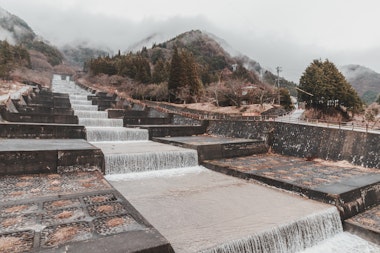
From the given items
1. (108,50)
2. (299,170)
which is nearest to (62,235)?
(299,170)

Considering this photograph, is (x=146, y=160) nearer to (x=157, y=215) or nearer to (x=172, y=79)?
(x=157, y=215)

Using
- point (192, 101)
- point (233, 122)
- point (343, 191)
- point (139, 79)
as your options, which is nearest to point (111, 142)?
point (233, 122)

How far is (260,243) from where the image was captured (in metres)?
5.13

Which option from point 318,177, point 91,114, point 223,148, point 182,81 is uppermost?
point 182,81

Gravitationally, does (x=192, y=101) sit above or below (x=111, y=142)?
above

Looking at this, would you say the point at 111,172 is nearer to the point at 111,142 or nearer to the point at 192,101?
the point at 111,142

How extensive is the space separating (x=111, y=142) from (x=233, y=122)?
770 centimetres

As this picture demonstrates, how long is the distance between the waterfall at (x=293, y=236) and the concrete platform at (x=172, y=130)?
1078 centimetres

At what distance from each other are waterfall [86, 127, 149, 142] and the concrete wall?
5.43 m

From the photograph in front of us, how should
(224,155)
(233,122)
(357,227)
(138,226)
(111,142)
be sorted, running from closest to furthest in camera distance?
1. (138,226)
2. (357,227)
3. (224,155)
4. (111,142)
5. (233,122)

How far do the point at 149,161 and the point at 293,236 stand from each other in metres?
5.93

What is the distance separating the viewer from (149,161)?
33.0 ft

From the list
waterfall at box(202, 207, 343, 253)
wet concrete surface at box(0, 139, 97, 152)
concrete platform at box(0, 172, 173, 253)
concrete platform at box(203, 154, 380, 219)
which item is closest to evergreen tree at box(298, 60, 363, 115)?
concrete platform at box(203, 154, 380, 219)

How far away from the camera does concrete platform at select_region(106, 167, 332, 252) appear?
5117mm
